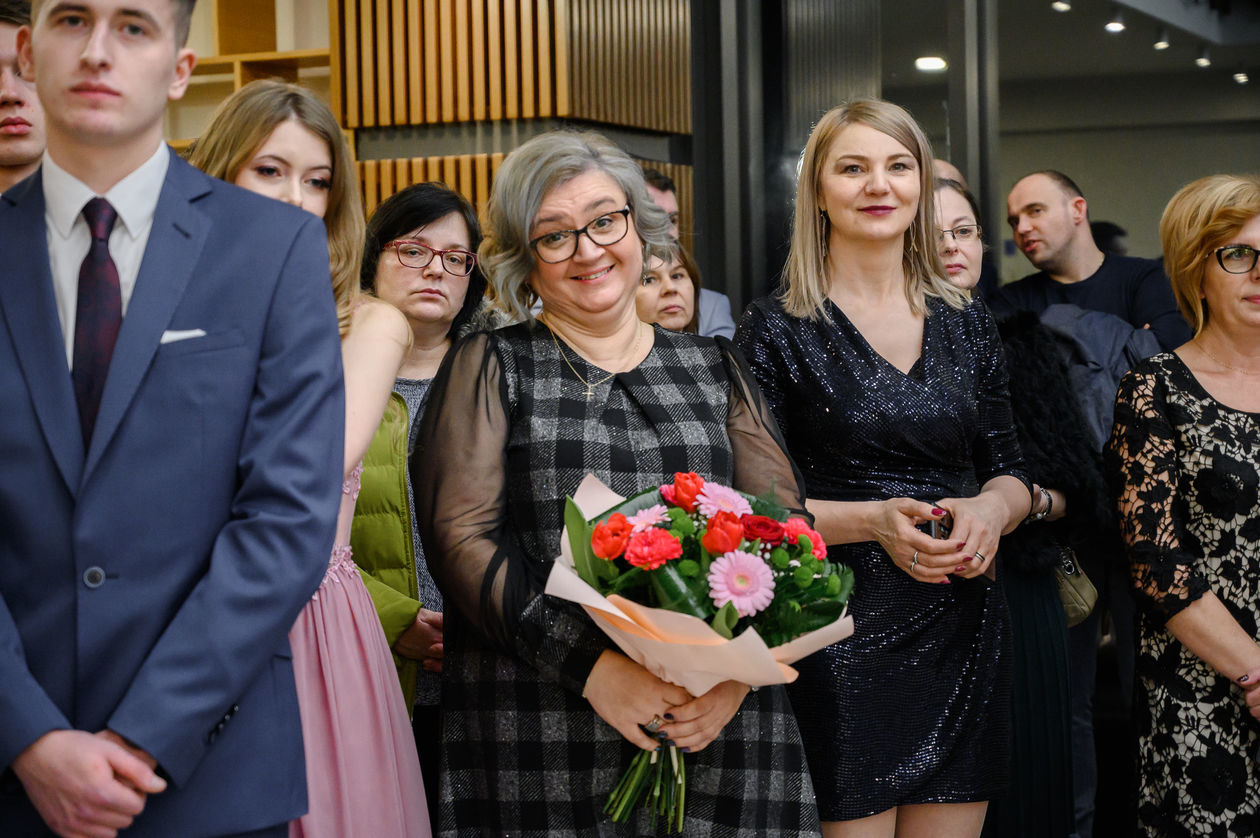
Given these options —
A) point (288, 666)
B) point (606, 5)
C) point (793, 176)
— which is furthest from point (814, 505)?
point (606, 5)

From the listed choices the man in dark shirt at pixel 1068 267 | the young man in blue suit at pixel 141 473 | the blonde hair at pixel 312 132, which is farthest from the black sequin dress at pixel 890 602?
the man in dark shirt at pixel 1068 267

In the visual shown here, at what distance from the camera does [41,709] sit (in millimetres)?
1529

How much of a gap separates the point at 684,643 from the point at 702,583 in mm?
89

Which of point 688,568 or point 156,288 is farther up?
point 156,288

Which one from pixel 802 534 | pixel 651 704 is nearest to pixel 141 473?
pixel 651 704

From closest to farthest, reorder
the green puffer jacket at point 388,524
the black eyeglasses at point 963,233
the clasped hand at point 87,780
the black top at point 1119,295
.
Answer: the clasped hand at point 87,780 → the green puffer jacket at point 388,524 → the black eyeglasses at point 963,233 → the black top at point 1119,295

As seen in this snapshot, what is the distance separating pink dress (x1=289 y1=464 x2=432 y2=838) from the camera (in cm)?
206

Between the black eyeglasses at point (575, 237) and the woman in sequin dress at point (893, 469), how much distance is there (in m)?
0.57

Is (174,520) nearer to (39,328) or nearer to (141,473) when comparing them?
(141,473)

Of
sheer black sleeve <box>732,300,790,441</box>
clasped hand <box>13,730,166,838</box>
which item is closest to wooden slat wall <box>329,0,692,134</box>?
sheer black sleeve <box>732,300,790,441</box>

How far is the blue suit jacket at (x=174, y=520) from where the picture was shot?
1569mm

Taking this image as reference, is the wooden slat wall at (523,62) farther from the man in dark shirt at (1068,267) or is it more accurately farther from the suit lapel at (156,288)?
the suit lapel at (156,288)

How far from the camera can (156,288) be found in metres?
1.64

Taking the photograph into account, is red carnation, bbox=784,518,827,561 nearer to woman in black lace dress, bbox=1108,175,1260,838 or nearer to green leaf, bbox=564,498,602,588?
green leaf, bbox=564,498,602,588
